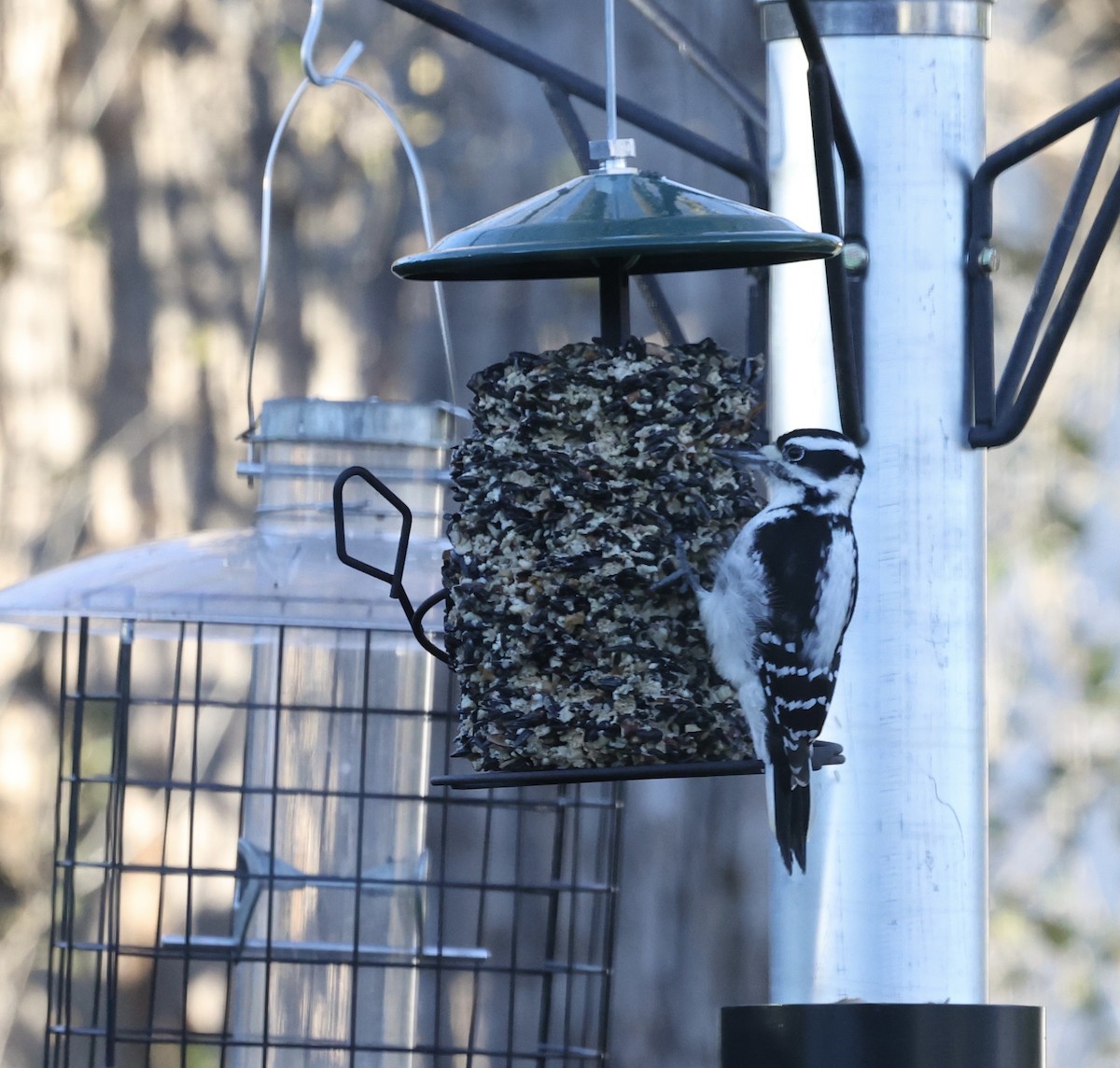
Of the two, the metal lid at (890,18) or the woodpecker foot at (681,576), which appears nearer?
the woodpecker foot at (681,576)

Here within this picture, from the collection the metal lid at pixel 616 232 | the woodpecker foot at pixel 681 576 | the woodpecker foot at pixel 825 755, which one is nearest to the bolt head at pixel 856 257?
the metal lid at pixel 616 232

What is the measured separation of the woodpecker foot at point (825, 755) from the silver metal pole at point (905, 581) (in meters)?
0.17

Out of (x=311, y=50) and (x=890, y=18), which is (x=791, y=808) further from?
(x=311, y=50)

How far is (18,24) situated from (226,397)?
92cm

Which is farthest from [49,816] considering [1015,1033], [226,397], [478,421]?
[1015,1033]

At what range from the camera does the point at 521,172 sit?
368cm

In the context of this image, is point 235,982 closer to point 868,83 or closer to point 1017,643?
point 868,83

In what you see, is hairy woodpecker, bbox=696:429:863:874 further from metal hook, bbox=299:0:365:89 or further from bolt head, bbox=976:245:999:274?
metal hook, bbox=299:0:365:89

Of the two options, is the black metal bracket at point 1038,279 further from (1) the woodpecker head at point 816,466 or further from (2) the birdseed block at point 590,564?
(2) the birdseed block at point 590,564

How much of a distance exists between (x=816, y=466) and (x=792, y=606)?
0.59ft

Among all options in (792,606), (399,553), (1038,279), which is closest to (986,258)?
(1038,279)

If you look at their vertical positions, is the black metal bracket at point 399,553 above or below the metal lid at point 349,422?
below

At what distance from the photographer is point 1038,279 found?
2324 millimetres

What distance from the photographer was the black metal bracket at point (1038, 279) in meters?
2.23
